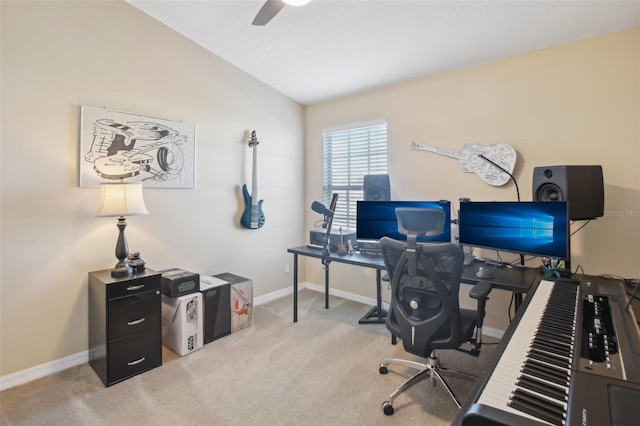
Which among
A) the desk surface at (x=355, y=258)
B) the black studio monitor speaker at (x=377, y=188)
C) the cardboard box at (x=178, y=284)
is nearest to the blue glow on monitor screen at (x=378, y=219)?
the desk surface at (x=355, y=258)

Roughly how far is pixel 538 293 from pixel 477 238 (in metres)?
0.73

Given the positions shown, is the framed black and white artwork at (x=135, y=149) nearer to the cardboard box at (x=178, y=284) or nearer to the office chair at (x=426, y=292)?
the cardboard box at (x=178, y=284)

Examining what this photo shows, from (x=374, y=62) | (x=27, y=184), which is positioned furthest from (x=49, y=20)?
(x=374, y=62)

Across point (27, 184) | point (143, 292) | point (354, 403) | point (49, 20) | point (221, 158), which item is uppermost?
point (49, 20)

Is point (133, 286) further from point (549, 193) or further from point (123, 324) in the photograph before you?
point (549, 193)

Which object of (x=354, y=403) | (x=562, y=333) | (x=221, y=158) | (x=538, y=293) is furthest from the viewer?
(x=221, y=158)

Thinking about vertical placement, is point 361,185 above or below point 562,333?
above

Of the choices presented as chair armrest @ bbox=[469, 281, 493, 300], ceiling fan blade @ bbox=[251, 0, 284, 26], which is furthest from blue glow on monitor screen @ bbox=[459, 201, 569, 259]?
ceiling fan blade @ bbox=[251, 0, 284, 26]

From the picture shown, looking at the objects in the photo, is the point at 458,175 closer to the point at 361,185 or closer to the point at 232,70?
the point at 361,185

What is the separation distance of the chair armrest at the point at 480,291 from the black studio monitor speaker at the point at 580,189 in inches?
29.3

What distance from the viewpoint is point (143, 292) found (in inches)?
90.9

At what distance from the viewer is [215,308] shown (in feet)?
9.12

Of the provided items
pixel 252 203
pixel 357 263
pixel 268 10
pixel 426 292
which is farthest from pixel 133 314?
pixel 268 10

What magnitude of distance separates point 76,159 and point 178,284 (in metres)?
1.26
